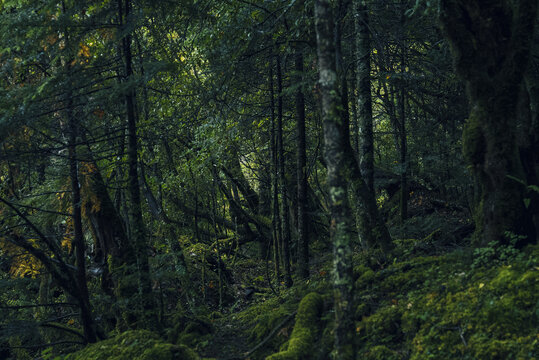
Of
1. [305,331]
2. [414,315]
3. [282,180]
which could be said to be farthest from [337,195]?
[282,180]

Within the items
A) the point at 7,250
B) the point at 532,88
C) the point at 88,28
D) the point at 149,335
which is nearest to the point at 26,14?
the point at 88,28

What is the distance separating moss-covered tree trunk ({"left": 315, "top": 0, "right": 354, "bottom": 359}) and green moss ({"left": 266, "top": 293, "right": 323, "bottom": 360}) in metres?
1.10

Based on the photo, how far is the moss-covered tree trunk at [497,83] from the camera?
612 cm

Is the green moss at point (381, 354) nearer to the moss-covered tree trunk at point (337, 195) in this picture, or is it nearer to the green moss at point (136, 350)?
the moss-covered tree trunk at point (337, 195)

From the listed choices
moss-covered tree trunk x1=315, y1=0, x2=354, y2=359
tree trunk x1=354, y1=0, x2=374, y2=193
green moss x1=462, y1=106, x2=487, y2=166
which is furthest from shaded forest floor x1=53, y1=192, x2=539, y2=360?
tree trunk x1=354, y1=0, x2=374, y2=193

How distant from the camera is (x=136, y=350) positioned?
6672 millimetres

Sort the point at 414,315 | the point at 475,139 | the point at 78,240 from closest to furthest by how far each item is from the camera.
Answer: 1. the point at 414,315
2. the point at 475,139
3. the point at 78,240

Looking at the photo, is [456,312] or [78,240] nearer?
[456,312]

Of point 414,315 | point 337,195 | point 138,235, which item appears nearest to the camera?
point 337,195

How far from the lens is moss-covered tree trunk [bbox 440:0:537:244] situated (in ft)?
20.1

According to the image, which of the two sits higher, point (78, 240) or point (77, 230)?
point (77, 230)

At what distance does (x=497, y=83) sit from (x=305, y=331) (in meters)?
4.82

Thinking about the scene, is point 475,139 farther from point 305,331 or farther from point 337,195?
point 305,331

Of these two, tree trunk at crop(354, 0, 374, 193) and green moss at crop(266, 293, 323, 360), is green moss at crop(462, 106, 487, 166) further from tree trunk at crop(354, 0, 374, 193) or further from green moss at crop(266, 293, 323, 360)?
green moss at crop(266, 293, 323, 360)
